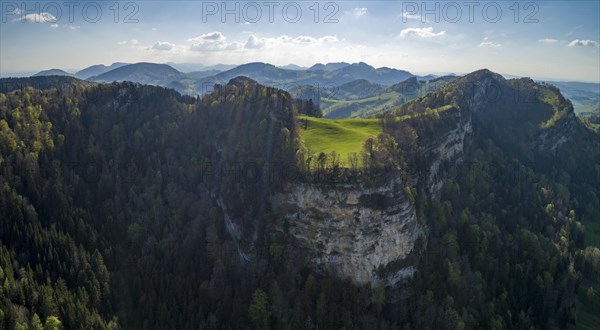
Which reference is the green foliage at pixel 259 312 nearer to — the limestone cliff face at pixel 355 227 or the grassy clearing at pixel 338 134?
the limestone cliff face at pixel 355 227

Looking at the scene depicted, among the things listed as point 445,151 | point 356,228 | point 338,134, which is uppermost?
point 338,134

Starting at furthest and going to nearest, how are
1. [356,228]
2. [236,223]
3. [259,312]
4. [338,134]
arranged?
1. [338,134]
2. [236,223]
3. [356,228]
4. [259,312]

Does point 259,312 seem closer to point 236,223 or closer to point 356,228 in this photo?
point 236,223

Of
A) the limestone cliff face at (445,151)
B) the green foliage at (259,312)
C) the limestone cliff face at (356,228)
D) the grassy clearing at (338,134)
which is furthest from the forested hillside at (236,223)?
the grassy clearing at (338,134)

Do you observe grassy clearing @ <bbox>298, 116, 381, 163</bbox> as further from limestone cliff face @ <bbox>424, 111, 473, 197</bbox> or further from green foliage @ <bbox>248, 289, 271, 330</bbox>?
green foliage @ <bbox>248, 289, 271, 330</bbox>

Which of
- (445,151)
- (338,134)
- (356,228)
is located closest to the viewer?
(356,228)

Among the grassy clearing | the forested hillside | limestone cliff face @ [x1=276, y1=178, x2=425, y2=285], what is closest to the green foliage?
the forested hillside

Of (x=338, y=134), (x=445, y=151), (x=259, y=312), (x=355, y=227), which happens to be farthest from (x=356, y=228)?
(x=445, y=151)

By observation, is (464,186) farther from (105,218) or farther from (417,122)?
(105,218)
